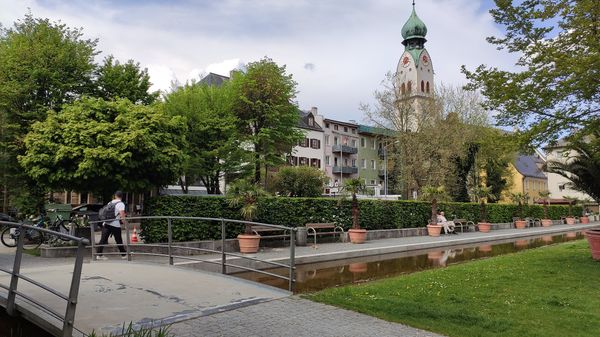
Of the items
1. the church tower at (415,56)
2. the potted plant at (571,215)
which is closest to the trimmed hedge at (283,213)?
the potted plant at (571,215)

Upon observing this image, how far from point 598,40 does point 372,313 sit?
27.5 ft

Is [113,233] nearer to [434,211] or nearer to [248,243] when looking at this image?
[248,243]

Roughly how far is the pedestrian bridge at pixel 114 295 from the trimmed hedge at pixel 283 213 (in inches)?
208

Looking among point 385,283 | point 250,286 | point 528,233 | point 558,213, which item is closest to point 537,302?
point 385,283

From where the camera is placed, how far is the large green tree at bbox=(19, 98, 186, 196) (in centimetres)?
1486

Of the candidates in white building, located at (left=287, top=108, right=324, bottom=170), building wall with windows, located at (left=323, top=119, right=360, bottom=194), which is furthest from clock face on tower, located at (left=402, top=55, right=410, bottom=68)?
white building, located at (left=287, top=108, right=324, bottom=170)

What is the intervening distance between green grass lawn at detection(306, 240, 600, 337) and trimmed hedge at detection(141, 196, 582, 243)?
7948mm

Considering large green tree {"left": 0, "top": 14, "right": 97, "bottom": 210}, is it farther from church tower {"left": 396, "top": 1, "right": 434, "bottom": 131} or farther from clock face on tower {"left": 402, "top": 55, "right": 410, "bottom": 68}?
clock face on tower {"left": 402, "top": 55, "right": 410, "bottom": 68}

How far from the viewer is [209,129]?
32000 millimetres

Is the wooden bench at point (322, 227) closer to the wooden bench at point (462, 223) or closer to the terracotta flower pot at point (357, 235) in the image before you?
the terracotta flower pot at point (357, 235)

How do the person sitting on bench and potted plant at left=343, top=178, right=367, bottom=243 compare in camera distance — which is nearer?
potted plant at left=343, top=178, right=367, bottom=243

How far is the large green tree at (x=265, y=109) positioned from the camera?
108ft

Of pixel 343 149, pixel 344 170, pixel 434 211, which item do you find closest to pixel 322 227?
pixel 434 211

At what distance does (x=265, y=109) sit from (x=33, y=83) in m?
15.9
